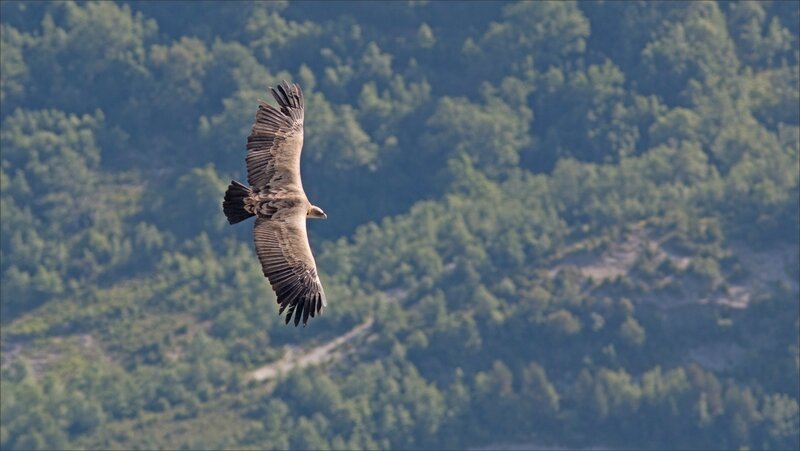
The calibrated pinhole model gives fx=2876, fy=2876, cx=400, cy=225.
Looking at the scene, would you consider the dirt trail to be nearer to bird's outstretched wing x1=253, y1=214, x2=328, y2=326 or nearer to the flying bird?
the flying bird

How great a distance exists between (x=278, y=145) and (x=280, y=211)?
10.9 feet

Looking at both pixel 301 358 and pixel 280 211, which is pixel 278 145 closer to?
pixel 280 211

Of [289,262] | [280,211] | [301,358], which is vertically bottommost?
[289,262]

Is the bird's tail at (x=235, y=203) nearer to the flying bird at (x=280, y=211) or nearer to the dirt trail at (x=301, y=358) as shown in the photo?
the flying bird at (x=280, y=211)

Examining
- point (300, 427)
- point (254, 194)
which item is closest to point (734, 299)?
point (300, 427)

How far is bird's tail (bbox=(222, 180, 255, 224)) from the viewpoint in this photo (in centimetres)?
7319

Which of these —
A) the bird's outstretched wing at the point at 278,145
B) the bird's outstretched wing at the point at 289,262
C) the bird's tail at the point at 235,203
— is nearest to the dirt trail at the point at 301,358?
the bird's outstretched wing at the point at 278,145

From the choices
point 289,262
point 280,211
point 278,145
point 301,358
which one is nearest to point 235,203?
point 280,211

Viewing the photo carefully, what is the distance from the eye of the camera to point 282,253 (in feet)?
240

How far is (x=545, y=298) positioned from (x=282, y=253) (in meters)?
125

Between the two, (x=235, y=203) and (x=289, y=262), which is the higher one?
(x=235, y=203)

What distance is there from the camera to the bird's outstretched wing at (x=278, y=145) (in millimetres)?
75500

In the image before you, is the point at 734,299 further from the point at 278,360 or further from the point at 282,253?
the point at 282,253

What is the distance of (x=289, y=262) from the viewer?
2874 inches
